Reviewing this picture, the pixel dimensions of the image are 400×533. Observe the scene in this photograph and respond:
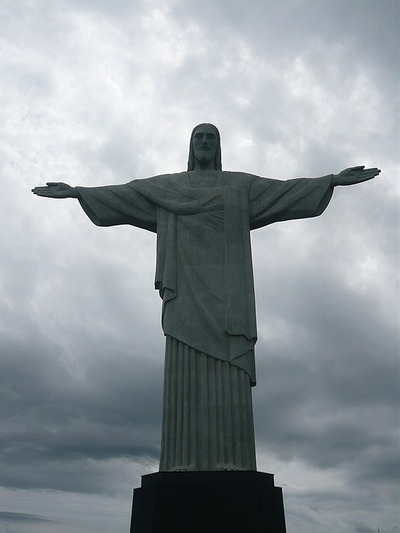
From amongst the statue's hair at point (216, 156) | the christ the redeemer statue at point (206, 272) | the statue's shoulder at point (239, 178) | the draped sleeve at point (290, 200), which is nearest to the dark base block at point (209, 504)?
the christ the redeemer statue at point (206, 272)

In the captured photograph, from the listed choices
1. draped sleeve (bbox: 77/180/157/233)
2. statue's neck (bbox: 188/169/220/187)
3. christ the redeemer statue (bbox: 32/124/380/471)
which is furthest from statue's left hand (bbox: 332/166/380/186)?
draped sleeve (bbox: 77/180/157/233)

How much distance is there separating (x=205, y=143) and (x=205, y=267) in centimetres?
340

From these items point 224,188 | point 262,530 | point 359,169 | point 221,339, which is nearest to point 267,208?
point 224,188

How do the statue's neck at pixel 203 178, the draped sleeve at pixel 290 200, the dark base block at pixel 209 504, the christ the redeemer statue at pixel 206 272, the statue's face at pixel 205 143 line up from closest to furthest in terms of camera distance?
the dark base block at pixel 209 504 → the christ the redeemer statue at pixel 206 272 → the draped sleeve at pixel 290 200 → the statue's neck at pixel 203 178 → the statue's face at pixel 205 143

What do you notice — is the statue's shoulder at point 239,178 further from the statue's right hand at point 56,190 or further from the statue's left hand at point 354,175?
the statue's right hand at point 56,190

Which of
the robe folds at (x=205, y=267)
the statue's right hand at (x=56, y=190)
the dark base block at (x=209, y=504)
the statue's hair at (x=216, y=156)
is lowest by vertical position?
the dark base block at (x=209, y=504)

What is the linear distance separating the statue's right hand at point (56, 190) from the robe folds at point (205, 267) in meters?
0.39

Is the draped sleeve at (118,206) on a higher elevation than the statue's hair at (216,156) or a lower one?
lower

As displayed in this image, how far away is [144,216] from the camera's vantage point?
46.0 ft

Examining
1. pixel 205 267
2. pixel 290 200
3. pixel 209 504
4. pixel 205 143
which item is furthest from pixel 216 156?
pixel 209 504

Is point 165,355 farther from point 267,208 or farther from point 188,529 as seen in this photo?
point 267,208

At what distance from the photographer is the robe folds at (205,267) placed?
1143 centimetres

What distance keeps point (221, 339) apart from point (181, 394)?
1.40 meters

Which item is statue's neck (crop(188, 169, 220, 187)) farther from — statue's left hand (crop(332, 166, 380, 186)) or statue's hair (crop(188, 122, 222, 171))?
statue's left hand (crop(332, 166, 380, 186))
